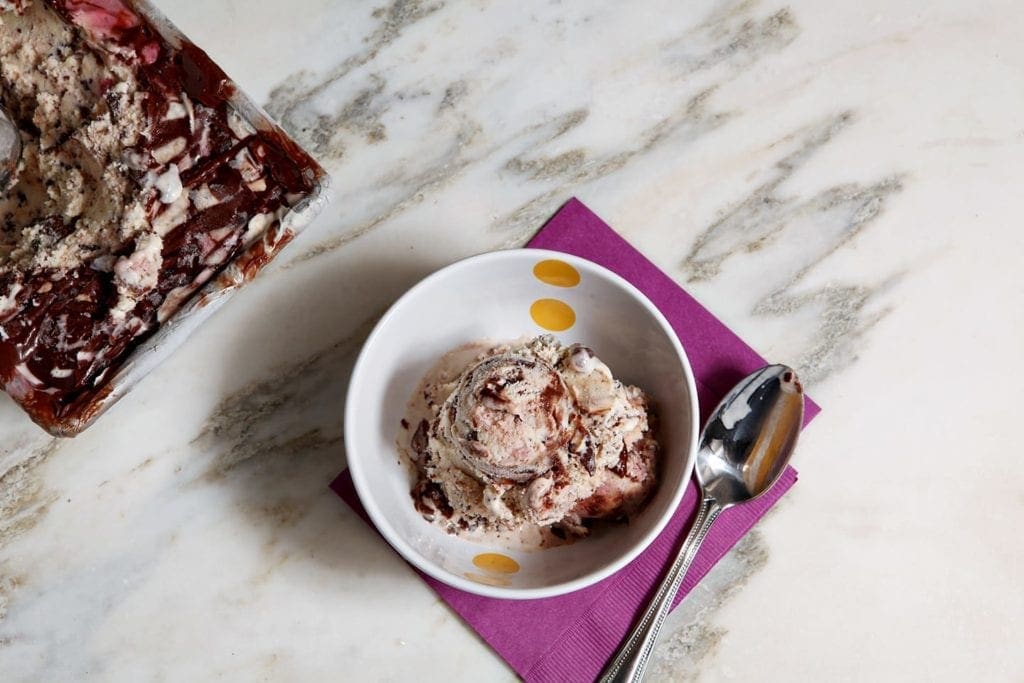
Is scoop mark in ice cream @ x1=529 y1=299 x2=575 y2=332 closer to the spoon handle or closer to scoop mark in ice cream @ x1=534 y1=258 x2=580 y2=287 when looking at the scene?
scoop mark in ice cream @ x1=534 y1=258 x2=580 y2=287

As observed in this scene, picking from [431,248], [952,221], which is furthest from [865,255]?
[431,248]

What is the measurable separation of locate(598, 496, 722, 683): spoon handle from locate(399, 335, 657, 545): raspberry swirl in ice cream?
10cm

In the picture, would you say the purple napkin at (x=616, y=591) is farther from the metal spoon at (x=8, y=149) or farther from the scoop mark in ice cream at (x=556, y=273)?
the metal spoon at (x=8, y=149)

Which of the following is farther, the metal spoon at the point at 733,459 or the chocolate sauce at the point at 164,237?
the metal spoon at the point at 733,459

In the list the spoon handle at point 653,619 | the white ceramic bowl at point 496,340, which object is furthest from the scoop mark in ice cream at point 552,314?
the spoon handle at point 653,619

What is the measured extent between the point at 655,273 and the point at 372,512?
1.42ft

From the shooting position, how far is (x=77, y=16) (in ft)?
2.81

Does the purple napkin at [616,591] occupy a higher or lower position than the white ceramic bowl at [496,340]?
lower

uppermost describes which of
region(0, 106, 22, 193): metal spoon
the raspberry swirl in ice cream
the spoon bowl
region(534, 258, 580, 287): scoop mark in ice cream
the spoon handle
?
region(0, 106, 22, 193): metal spoon

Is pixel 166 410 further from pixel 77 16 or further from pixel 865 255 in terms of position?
pixel 865 255

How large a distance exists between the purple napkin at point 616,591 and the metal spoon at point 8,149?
488mm

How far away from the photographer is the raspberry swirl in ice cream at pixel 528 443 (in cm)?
85

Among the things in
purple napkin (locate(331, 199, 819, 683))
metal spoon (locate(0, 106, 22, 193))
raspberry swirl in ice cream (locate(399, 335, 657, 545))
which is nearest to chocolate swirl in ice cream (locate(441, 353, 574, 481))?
raspberry swirl in ice cream (locate(399, 335, 657, 545))

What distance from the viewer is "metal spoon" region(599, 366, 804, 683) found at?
3.16 feet
